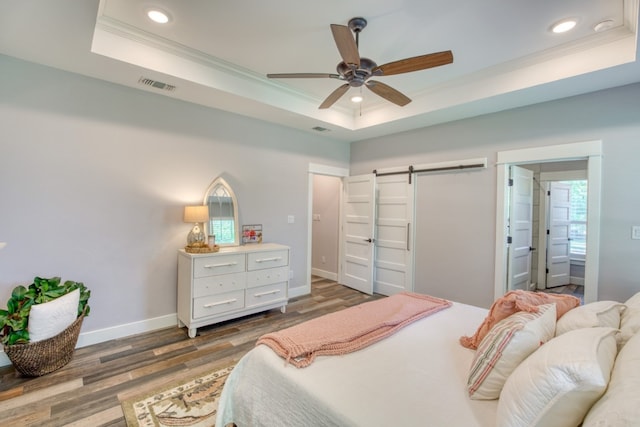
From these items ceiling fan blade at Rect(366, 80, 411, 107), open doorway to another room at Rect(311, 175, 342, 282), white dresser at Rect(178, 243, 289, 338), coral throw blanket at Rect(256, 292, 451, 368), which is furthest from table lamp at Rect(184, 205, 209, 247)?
open doorway to another room at Rect(311, 175, 342, 282)

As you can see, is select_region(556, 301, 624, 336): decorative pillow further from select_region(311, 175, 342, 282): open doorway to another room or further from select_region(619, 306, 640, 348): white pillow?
select_region(311, 175, 342, 282): open doorway to another room

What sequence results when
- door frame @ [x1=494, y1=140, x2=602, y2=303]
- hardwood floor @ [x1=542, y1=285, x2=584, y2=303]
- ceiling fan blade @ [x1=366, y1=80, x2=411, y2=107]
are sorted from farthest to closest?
1. hardwood floor @ [x1=542, y1=285, x2=584, y2=303]
2. door frame @ [x1=494, y1=140, x2=602, y2=303]
3. ceiling fan blade @ [x1=366, y1=80, x2=411, y2=107]

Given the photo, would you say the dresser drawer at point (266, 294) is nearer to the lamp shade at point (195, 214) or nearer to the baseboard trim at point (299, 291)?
the baseboard trim at point (299, 291)

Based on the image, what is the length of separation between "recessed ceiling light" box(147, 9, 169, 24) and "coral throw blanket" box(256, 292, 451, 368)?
2.55 m

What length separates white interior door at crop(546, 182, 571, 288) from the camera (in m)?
5.30

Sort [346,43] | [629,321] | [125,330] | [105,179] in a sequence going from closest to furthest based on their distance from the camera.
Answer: [629,321], [346,43], [105,179], [125,330]

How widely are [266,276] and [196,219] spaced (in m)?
1.09

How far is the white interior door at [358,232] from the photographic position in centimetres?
482

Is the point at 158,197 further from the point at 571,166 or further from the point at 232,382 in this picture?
the point at 571,166

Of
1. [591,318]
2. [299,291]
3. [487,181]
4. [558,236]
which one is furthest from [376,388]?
[558,236]

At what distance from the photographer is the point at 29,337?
2.26m

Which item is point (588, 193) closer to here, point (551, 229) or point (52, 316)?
point (551, 229)

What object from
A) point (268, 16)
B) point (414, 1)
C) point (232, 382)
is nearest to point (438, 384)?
point (232, 382)

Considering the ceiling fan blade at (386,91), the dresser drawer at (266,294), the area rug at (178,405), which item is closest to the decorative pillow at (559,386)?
the area rug at (178,405)
